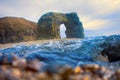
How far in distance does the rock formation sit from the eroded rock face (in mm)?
3387

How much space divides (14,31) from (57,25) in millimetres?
11444

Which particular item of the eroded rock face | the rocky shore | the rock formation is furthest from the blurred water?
the eroded rock face

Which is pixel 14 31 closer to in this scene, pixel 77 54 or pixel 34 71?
pixel 77 54

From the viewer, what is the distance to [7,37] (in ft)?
207

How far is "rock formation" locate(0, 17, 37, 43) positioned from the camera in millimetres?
63219

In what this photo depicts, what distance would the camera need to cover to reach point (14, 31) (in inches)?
2527

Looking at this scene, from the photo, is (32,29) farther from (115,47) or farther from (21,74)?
(21,74)

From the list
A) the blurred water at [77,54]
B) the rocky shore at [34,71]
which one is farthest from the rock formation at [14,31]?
the rocky shore at [34,71]

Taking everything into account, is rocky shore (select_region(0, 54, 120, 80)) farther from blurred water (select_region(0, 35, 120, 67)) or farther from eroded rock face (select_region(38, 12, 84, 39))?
eroded rock face (select_region(38, 12, 84, 39))

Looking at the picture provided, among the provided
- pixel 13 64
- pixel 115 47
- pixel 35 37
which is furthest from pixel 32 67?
pixel 35 37

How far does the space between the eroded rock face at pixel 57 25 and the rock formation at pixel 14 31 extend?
133 inches

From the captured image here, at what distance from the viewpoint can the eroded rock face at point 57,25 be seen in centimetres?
6569

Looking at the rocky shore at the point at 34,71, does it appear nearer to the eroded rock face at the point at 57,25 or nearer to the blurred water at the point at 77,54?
the blurred water at the point at 77,54

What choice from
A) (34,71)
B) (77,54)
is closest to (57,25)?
(77,54)
